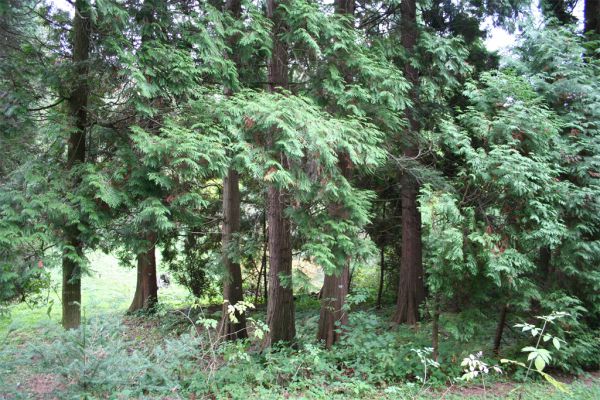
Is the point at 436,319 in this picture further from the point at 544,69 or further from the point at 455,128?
the point at 544,69

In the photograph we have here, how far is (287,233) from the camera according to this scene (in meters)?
7.82

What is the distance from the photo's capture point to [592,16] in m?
8.80

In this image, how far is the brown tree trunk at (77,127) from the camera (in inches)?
237

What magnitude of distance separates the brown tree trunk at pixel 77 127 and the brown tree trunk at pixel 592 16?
957 centimetres

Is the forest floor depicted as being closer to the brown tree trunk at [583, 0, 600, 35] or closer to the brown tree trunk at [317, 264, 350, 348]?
the brown tree trunk at [317, 264, 350, 348]

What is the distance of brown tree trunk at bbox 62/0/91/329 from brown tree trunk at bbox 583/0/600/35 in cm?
957

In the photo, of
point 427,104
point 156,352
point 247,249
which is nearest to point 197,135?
point 156,352

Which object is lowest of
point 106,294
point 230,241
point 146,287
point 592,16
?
point 106,294

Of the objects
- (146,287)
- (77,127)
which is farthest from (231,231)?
(146,287)

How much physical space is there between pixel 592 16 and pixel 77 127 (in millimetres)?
10222

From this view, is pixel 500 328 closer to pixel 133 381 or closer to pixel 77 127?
pixel 133 381

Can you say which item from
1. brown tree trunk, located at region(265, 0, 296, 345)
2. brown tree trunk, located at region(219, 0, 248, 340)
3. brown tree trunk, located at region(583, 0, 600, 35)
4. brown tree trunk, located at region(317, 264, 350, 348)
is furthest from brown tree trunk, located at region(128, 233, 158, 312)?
brown tree trunk, located at region(583, 0, 600, 35)

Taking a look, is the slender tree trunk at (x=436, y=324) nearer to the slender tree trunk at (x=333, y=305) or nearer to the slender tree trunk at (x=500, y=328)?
the slender tree trunk at (x=500, y=328)

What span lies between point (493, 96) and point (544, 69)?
1395 millimetres
